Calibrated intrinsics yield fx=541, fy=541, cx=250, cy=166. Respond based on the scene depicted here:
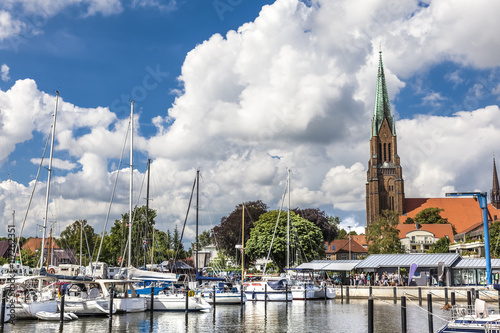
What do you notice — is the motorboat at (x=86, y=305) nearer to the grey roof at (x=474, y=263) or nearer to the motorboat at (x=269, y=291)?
the motorboat at (x=269, y=291)

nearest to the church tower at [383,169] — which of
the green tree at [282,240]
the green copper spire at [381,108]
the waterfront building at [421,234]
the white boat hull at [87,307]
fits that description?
the green copper spire at [381,108]

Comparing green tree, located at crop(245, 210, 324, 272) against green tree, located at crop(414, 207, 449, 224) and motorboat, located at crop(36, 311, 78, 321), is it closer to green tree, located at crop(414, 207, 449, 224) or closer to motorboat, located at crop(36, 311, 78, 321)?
motorboat, located at crop(36, 311, 78, 321)

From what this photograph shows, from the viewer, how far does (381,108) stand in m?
166

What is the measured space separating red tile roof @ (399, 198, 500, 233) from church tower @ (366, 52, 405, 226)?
6.18 m

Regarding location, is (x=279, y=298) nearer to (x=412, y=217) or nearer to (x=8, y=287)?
(x=8, y=287)

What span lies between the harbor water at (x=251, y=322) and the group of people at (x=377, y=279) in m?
13.1

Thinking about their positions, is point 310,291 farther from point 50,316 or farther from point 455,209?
point 455,209

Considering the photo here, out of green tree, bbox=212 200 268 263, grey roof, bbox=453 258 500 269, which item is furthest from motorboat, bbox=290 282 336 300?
green tree, bbox=212 200 268 263

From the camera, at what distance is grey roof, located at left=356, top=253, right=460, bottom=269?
61000 mm

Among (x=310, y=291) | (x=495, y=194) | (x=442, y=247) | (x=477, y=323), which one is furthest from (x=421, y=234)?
(x=477, y=323)

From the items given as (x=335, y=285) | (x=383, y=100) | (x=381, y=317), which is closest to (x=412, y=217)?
(x=383, y=100)

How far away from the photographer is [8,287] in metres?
36.8

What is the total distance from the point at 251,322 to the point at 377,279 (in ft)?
97.4

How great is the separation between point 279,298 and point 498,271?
79.6ft
